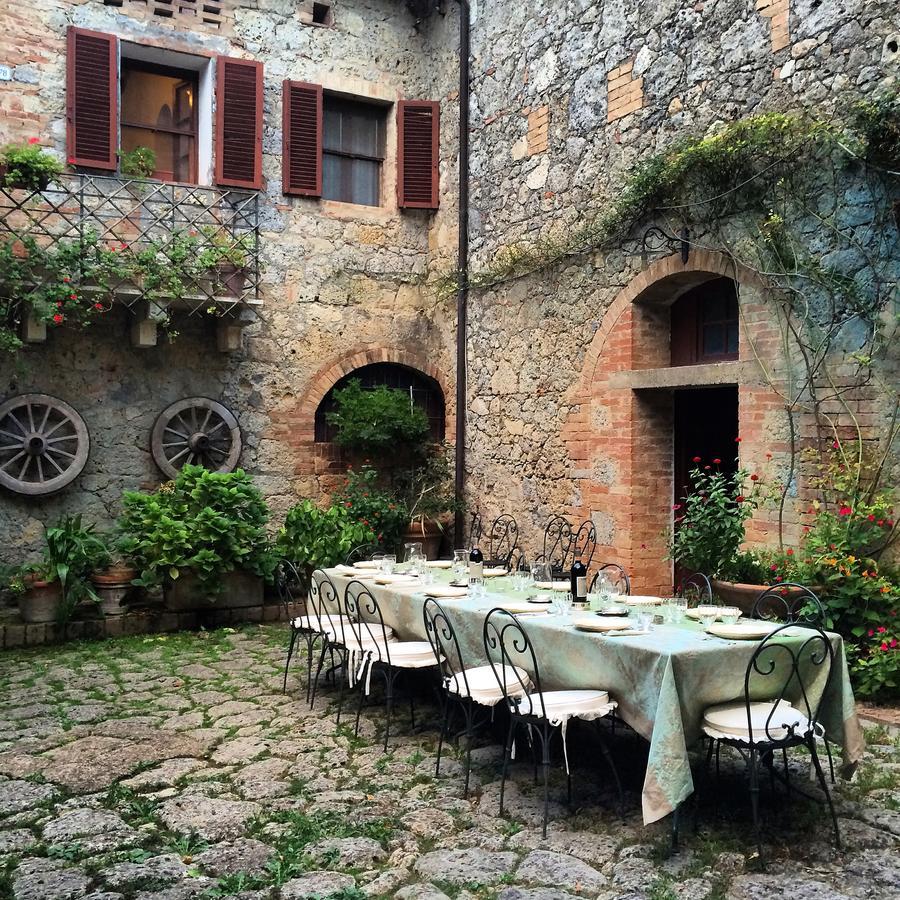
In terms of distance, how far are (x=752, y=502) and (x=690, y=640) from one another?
8.06 ft

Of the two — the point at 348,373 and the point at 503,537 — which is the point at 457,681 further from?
the point at 348,373

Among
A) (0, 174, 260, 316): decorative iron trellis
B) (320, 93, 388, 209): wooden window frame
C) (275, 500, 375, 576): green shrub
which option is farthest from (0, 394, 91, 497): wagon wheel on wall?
(320, 93, 388, 209): wooden window frame

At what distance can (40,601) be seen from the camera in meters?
7.06

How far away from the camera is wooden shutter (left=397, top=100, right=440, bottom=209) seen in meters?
9.44

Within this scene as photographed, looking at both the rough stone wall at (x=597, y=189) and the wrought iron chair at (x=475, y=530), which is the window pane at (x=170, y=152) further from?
the wrought iron chair at (x=475, y=530)

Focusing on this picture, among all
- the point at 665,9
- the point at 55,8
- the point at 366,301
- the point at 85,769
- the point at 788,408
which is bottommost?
the point at 85,769

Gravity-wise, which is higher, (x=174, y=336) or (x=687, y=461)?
(x=174, y=336)

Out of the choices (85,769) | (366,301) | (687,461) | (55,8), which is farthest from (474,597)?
(55,8)

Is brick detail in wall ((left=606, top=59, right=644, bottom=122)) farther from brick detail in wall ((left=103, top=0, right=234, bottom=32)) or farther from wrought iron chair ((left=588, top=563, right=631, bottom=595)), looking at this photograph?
brick detail in wall ((left=103, top=0, right=234, bottom=32))

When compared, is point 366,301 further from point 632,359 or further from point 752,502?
point 752,502

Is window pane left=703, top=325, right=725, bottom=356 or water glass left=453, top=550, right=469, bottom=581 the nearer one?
water glass left=453, top=550, right=469, bottom=581

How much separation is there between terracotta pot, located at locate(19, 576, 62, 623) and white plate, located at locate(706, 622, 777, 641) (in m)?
5.23

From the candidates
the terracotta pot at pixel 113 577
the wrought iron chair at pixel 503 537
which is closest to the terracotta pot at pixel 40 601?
the terracotta pot at pixel 113 577

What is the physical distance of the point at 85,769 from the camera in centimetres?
432
